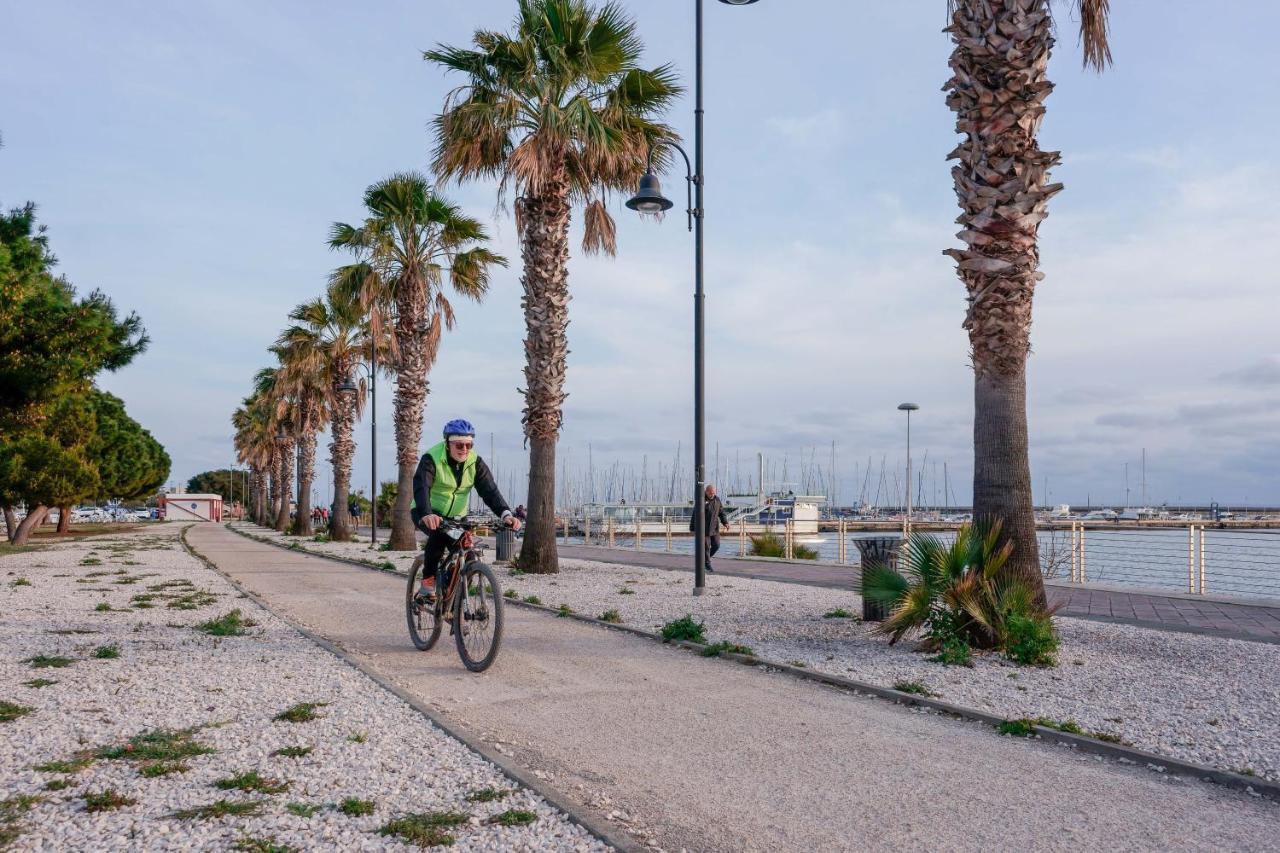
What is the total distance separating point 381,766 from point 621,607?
7.36 m

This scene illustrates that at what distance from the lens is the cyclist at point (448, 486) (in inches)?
284

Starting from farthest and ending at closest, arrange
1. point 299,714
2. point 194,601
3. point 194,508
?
point 194,508 → point 194,601 → point 299,714

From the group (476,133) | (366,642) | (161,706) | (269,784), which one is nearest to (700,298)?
(476,133)

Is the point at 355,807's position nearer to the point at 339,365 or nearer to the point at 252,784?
the point at 252,784

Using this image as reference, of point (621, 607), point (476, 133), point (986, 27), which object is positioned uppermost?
point (476, 133)

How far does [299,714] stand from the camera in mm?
5488

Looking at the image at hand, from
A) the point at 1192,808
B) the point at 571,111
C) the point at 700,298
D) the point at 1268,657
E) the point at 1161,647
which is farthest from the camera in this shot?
the point at 571,111

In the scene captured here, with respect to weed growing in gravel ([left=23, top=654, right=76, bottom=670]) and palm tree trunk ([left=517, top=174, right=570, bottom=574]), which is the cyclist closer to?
weed growing in gravel ([left=23, top=654, right=76, bottom=670])

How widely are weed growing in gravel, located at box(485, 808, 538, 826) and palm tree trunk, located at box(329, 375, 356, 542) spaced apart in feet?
100

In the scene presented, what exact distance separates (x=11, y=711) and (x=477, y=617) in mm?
2978

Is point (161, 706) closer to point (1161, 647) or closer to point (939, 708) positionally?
point (939, 708)

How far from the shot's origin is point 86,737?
495cm

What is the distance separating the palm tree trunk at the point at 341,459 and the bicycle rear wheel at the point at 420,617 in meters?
25.8

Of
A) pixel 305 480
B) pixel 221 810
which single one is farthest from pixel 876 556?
pixel 305 480
